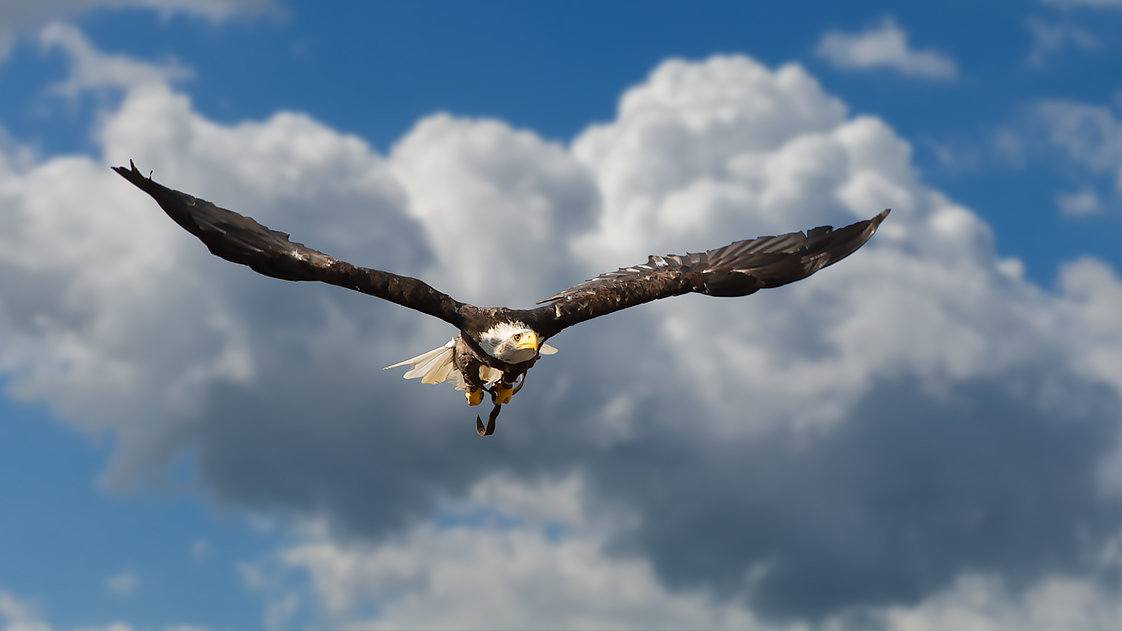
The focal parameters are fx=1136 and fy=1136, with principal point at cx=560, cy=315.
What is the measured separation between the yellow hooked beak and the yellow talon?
42.6 inches

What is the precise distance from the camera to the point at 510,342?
15.4 metres

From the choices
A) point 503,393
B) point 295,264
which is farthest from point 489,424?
point 295,264

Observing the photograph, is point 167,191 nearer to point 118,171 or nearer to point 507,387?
point 118,171

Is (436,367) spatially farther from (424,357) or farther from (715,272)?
(715,272)

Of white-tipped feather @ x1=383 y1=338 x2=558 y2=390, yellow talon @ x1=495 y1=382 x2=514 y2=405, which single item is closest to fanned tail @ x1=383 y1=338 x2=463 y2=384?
white-tipped feather @ x1=383 y1=338 x2=558 y2=390

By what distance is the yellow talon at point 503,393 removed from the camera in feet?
53.5

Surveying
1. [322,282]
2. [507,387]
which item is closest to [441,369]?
[507,387]

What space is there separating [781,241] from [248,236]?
901 centimetres

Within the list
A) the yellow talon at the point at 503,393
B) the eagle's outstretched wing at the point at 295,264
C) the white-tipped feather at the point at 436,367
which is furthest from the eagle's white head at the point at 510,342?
the white-tipped feather at the point at 436,367

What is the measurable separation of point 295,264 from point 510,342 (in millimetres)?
3075

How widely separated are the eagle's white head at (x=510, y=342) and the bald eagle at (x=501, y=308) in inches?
0.5

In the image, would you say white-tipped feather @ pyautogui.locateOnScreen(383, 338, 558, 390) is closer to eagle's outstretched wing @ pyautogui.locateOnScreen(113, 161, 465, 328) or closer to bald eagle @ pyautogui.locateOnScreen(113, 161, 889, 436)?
bald eagle @ pyautogui.locateOnScreen(113, 161, 889, 436)

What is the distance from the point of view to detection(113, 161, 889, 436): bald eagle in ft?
50.0

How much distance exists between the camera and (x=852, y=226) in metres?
18.9
